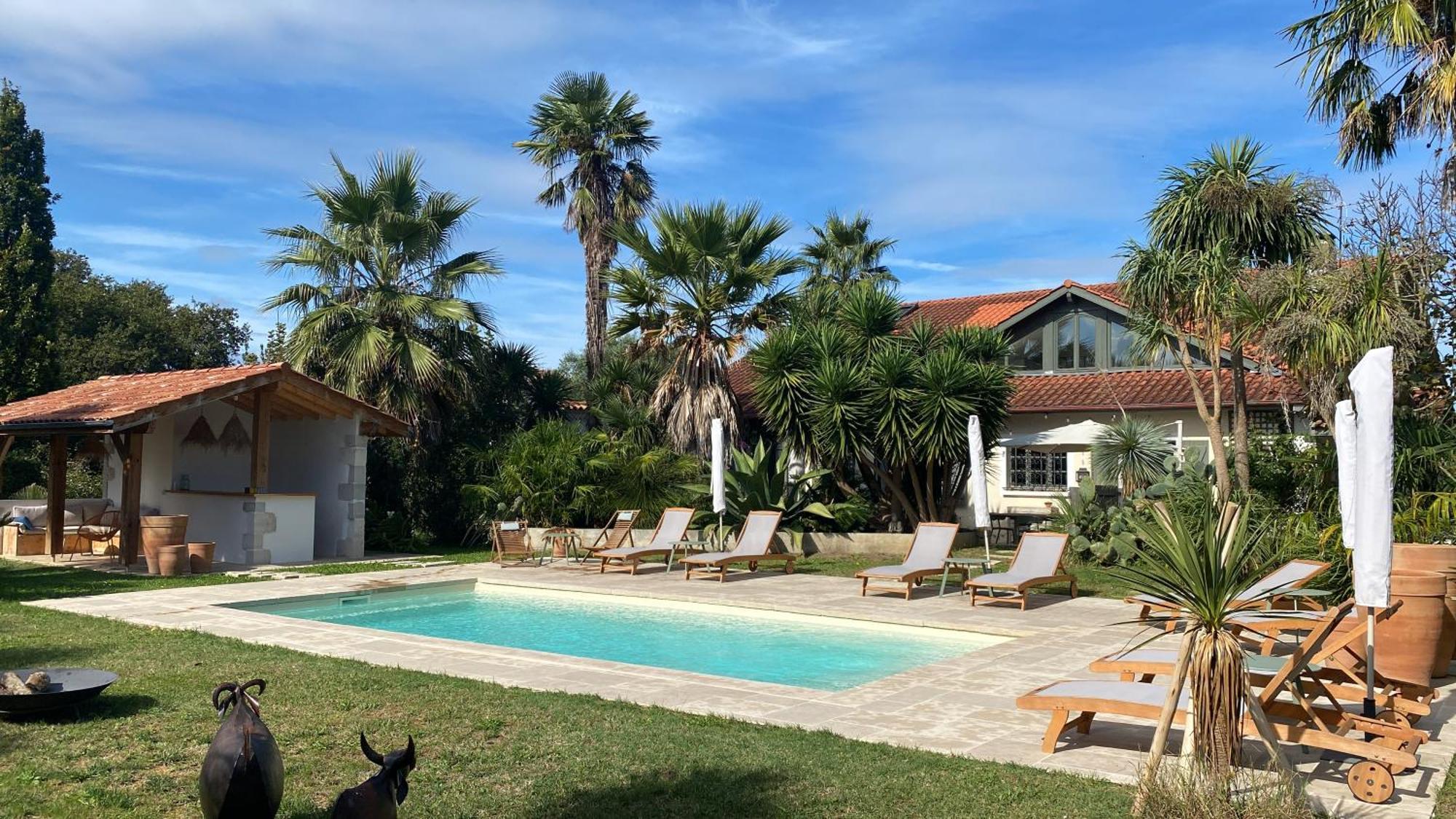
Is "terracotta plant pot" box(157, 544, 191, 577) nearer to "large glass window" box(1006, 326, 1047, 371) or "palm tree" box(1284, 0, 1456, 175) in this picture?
"palm tree" box(1284, 0, 1456, 175)

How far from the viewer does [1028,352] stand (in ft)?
83.1

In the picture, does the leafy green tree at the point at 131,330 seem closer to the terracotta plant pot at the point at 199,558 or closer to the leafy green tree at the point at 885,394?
the terracotta plant pot at the point at 199,558

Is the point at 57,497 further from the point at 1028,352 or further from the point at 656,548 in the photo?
the point at 1028,352

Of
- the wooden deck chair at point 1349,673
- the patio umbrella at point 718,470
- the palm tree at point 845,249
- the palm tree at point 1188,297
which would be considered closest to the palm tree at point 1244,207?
the palm tree at point 1188,297

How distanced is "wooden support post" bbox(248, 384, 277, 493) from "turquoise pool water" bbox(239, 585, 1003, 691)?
462cm

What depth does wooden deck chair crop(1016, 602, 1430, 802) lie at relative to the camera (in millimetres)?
4992

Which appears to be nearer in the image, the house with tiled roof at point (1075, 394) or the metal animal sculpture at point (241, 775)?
the metal animal sculpture at point (241, 775)

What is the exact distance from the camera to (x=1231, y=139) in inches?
658

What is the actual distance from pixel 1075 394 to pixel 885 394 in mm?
6194

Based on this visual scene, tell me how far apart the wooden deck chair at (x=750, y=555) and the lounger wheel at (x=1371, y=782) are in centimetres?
1086

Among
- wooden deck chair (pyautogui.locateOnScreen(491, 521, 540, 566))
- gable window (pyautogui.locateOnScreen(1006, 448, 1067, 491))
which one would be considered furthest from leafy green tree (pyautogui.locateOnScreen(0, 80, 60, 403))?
gable window (pyautogui.locateOnScreen(1006, 448, 1067, 491))

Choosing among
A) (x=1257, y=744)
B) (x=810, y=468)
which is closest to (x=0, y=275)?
(x=810, y=468)

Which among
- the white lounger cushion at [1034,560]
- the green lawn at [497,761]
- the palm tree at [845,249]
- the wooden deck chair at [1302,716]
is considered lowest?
the green lawn at [497,761]

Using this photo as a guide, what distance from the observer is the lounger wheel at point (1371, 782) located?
4.91m
